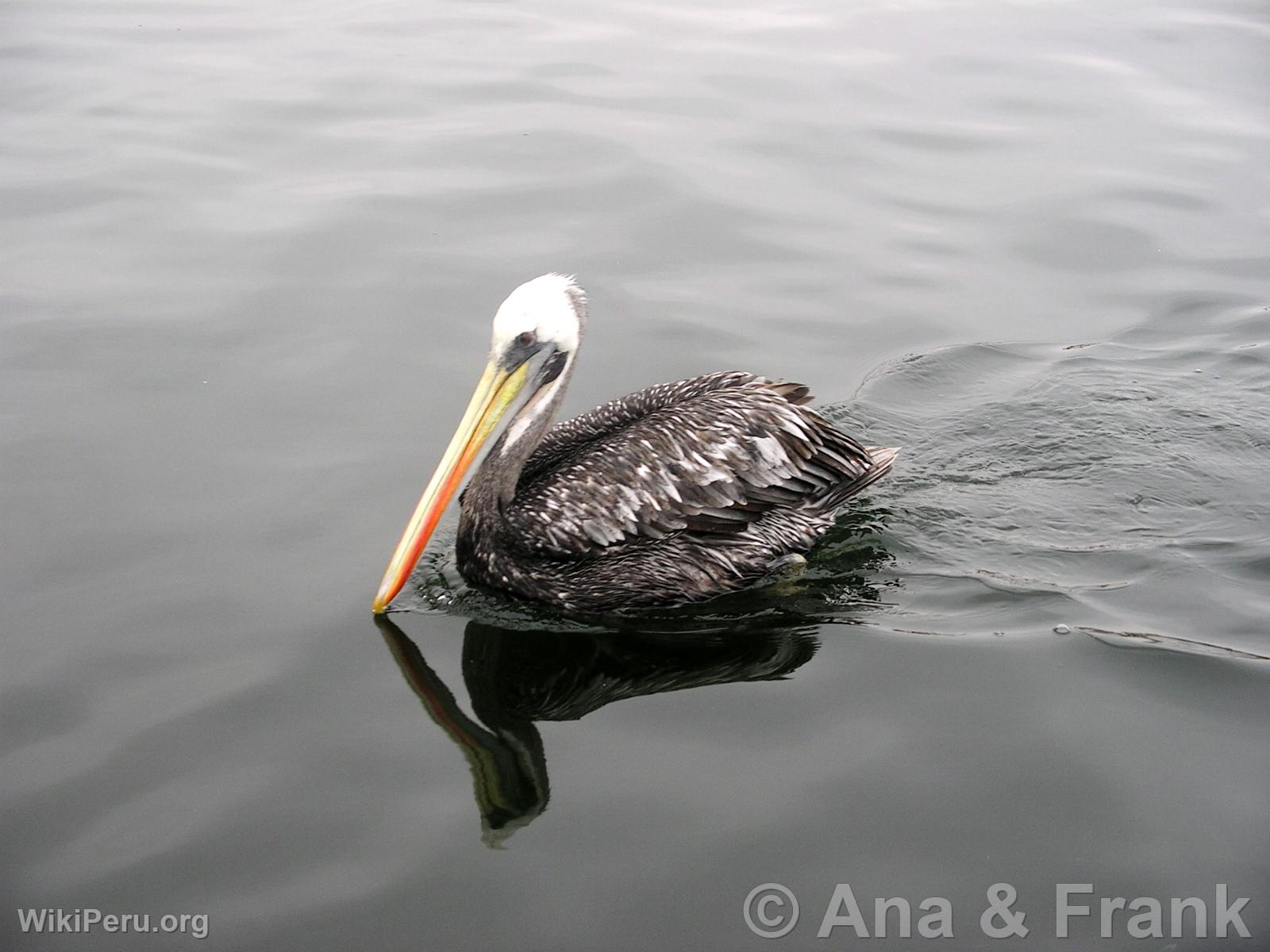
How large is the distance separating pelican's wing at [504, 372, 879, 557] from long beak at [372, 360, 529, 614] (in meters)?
0.36

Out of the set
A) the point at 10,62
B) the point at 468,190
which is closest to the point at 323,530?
the point at 468,190

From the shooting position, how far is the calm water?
4.07 metres

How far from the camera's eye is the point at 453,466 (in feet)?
17.4

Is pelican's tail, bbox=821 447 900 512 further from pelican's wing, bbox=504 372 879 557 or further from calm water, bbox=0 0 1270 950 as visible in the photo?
calm water, bbox=0 0 1270 950

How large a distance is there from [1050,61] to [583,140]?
4541mm

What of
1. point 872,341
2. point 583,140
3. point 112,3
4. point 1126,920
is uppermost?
point 112,3

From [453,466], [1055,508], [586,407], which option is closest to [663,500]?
[453,466]

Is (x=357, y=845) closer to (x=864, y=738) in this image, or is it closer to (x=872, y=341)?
(x=864, y=738)

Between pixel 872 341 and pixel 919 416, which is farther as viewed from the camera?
pixel 872 341

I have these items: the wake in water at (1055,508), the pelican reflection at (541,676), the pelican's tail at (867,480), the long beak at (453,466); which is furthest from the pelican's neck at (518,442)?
the pelican's tail at (867,480)

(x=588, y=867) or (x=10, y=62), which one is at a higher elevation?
(x=10, y=62)

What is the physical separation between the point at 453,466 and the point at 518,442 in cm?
37

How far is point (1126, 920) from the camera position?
385 centimetres

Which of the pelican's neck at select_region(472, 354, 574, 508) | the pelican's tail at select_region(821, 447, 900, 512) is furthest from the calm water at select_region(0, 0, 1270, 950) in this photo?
the pelican's neck at select_region(472, 354, 574, 508)
